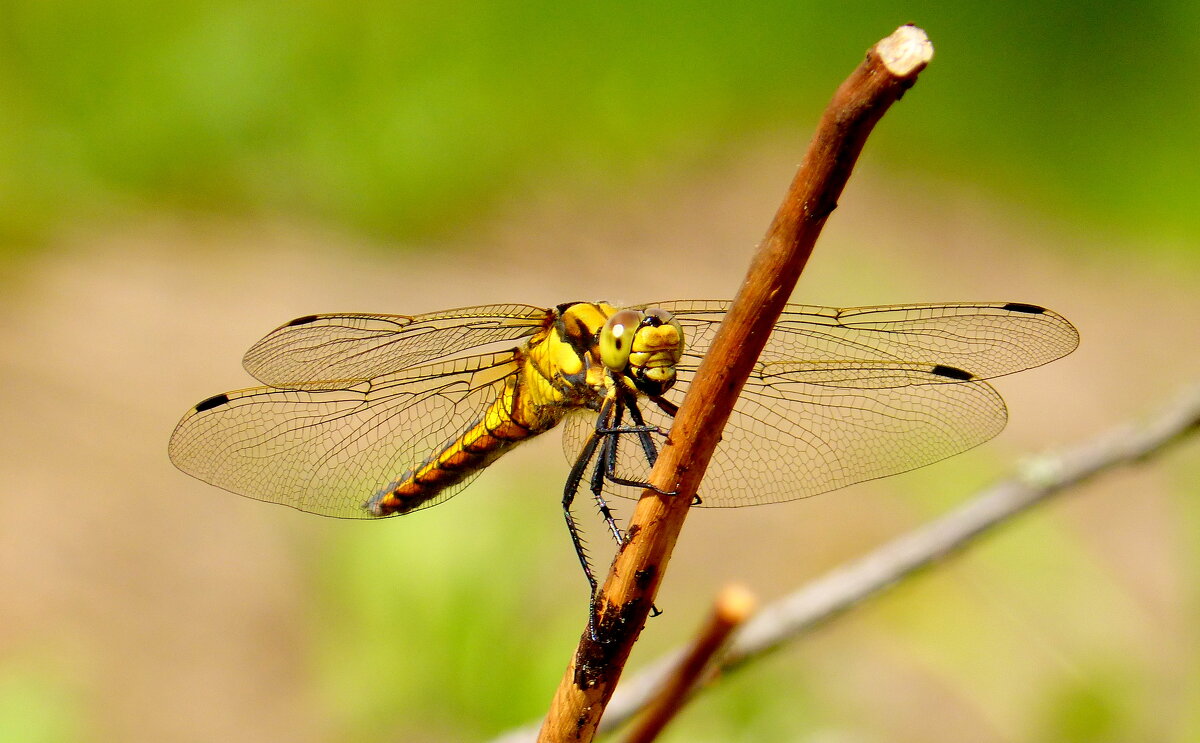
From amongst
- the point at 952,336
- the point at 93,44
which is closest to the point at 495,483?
the point at 952,336

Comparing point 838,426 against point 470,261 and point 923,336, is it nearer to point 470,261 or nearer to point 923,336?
point 923,336

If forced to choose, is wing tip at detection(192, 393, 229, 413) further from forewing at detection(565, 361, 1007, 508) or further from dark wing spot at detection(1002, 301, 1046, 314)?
dark wing spot at detection(1002, 301, 1046, 314)

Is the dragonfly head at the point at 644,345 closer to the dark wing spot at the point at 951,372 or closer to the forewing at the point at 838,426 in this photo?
the forewing at the point at 838,426

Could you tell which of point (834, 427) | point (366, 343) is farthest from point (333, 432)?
point (834, 427)

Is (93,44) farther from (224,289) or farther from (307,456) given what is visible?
(307,456)

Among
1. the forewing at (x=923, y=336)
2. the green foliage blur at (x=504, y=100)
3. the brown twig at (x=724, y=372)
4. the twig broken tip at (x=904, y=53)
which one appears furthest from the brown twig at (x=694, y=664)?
the green foliage blur at (x=504, y=100)

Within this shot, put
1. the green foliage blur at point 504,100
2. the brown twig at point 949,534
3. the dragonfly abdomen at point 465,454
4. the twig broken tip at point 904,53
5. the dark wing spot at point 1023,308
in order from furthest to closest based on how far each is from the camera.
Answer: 1. the green foliage blur at point 504,100
2. the dragonfly abdomen at point 465,454
3. the dark wing spot at point 1023,308
4. the brown twig at point 949,534
5. the twig broken tip at point 904,53

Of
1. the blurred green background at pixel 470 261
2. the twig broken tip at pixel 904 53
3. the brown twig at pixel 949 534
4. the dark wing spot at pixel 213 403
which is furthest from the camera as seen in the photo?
the blurred green background at pixel 470 261

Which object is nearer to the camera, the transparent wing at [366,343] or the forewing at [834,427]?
the forewing at [834,427]
